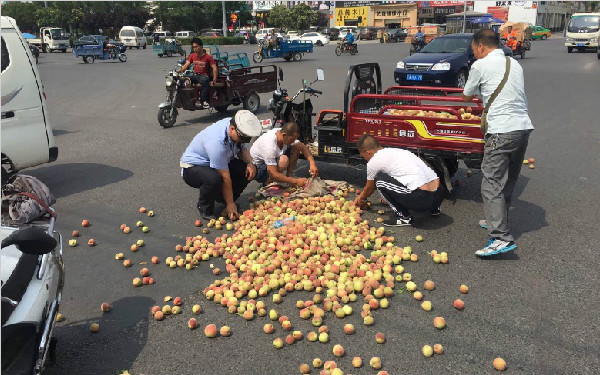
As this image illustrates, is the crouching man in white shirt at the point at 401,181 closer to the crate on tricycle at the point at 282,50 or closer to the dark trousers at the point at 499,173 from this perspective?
the dark trousers at the point at 499,173

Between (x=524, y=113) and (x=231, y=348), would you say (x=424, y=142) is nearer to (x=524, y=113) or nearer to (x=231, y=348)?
(x=524, y=113)

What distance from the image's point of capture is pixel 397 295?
454 cm

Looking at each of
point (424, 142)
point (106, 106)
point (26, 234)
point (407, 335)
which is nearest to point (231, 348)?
point (407, 335)

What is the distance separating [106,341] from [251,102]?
10.7m

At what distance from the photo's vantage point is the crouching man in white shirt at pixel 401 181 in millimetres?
5859

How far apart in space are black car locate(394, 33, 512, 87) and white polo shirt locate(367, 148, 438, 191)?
38.0 ft

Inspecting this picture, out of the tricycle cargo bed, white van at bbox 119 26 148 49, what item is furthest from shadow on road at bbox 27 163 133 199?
white van at bbox 119 26 148 49

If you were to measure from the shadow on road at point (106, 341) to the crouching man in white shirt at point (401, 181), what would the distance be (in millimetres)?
3043

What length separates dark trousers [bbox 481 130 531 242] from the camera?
5.09 metres

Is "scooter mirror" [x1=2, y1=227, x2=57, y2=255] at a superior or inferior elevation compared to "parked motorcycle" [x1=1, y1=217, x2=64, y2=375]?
superior

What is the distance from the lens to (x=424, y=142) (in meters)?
6.67

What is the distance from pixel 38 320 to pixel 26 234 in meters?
0.54

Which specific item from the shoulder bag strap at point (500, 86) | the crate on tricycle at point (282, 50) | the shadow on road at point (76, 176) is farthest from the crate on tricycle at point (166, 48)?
the shoulder bag strap at point (500, 86)

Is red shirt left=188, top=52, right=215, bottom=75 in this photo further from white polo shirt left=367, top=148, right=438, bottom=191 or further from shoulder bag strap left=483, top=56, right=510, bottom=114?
shoulder bag strap left=483, top=56, right=510, bottom=114
